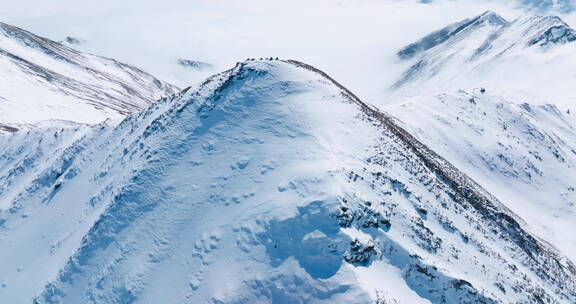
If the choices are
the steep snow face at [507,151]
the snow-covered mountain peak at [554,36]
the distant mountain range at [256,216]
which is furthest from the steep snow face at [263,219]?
the snow-covered mountain peak at [554,36]

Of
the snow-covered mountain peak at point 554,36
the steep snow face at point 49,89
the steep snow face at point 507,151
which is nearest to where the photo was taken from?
the steep snow face at point 507,151

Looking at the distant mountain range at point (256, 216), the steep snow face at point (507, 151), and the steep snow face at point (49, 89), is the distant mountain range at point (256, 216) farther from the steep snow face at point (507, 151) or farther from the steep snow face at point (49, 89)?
the steep snow face at point (49, 89)

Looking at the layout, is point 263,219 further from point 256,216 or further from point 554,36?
point 554,36

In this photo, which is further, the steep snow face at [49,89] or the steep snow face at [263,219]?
the steep snow face at [49,89]

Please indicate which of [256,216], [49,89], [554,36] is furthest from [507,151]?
[554,36]

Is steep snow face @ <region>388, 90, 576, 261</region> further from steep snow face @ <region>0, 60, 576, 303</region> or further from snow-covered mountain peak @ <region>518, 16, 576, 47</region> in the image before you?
snow-covered mountain peak @ <region>518, 16, 576, 47</region>
